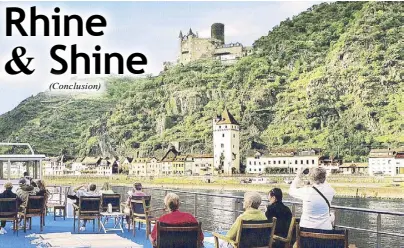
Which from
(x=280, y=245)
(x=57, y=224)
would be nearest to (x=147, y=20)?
(x=57, y=224)

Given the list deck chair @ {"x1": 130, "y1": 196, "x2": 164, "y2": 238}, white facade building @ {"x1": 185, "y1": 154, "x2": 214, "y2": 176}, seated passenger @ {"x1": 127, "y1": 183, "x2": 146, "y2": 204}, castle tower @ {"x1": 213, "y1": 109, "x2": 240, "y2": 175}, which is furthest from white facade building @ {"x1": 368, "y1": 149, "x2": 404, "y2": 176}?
deck chair @ {"x1": 130, "y1": 196, "x2": 164, "y2": 238}

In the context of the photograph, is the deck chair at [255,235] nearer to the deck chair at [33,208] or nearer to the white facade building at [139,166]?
the deck chair at [33,208]

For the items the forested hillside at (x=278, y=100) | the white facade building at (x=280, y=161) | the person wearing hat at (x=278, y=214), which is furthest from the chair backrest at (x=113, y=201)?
the white facade building at (x=280, y=161)

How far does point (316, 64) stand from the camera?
2450 inches

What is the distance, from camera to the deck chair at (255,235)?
298 centimetres

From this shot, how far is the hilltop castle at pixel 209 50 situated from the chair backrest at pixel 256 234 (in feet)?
206

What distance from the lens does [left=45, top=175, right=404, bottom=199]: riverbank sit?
3906 centimetres

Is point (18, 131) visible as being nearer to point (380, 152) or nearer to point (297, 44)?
point (380, 152)

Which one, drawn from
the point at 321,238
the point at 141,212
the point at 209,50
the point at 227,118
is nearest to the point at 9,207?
the point at 141,212

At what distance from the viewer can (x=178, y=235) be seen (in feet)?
10.3

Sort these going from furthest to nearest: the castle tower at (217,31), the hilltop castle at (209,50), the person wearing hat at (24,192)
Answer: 1. the hilltop castle at (209,50)
2. the castle tower at (217,31)
3. the person wearing hat at (24,192)

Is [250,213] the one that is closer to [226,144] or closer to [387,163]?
[387,163]

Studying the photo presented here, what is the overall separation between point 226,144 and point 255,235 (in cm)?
4874

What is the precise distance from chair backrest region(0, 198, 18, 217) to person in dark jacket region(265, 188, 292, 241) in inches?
113
